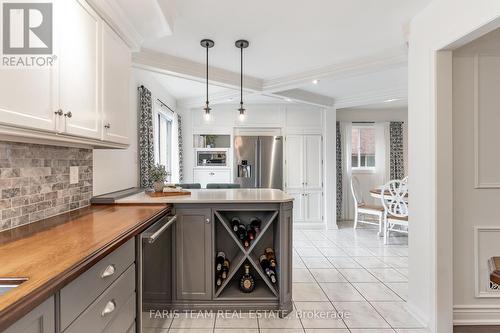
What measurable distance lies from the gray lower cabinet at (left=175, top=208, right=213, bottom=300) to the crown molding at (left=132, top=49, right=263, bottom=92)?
177 centimetres

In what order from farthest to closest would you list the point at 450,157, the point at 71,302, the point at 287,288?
1. the point at 287,288
2. the point at 450,157
3. the point at 71,302

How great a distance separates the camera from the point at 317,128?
5.70 meters

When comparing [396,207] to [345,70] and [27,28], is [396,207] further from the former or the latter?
[27,28]

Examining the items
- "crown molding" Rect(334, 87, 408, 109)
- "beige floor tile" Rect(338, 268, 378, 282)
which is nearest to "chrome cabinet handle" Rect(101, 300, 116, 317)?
"beige floor tile" Rect(338, 268, 378, 282)

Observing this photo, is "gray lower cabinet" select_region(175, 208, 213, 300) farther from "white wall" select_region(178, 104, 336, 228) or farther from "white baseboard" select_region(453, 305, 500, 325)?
"white wall" select_region(178, 104, 336, 228)

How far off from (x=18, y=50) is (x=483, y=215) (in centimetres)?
313

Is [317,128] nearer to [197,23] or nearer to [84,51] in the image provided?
[197,23]

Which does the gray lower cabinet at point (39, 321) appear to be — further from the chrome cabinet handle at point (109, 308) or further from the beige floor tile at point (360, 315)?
the beige floor tile at point (360, 315)

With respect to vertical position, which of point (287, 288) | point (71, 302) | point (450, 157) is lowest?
point (287, 288)

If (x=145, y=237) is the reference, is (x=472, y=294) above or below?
below

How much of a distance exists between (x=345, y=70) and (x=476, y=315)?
9.10ft

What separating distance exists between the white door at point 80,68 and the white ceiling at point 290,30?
2.76 ft

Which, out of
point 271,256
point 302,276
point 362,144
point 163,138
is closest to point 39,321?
point 271,256

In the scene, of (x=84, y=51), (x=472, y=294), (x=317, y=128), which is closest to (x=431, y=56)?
(x=472, y=294)
